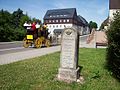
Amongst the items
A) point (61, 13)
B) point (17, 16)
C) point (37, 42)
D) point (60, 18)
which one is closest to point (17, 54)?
point (37, 42)

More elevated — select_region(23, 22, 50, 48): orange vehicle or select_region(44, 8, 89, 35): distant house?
select_region(44, 8, 89, 35): distant house

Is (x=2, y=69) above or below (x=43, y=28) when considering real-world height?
below

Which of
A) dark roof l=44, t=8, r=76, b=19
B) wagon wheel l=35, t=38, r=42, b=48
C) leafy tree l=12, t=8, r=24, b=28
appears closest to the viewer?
wagon wheel l=35, t=38, r=42, b=48

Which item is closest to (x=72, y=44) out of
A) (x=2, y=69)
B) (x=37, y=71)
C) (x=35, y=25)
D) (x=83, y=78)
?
(x=83, y=78)

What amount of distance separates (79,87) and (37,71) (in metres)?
2.44

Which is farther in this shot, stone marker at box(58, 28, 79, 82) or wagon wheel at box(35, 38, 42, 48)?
wagon wheel at box(35, 38, 42, 48)

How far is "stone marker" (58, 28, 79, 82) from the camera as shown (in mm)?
8250

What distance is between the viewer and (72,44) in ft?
27.2

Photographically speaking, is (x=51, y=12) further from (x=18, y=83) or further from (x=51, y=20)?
(x=18, y=83)

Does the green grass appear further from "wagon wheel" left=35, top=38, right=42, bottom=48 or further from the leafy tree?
the leafy tree

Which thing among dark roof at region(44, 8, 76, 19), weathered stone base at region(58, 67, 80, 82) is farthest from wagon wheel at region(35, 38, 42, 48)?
dark roof at region(44, 8, 76, 19)

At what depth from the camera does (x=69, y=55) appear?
8.39 meters

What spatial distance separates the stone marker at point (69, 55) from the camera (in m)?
8.25

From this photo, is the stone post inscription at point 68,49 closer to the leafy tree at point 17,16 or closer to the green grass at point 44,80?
the green grass at point 44,80
